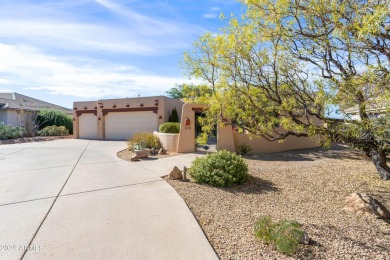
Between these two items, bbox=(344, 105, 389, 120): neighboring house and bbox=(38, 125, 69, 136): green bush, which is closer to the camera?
bbox=(344, 105, 389, 120): neighboring house

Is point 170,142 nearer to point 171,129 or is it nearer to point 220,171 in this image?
point 171,129

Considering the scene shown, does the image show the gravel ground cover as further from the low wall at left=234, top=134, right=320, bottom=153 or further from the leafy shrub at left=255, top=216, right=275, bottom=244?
the low wall at left=234, top=134, right=320, bottom=153

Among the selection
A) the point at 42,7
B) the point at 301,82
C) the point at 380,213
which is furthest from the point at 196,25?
the point at 380,213

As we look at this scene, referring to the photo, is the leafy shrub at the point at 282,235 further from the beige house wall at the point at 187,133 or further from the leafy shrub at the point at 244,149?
the beige house wall at the point at 187,133

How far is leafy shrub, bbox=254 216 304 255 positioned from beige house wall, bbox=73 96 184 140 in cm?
1699

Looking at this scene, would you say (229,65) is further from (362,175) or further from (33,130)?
(33,130)

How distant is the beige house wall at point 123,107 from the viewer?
2056 centimetres

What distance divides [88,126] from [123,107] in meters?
4.66

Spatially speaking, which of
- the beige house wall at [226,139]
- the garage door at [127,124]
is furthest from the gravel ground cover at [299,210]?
the garage door at [127,124]

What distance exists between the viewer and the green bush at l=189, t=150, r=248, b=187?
6727mm

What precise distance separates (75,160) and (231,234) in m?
8.69

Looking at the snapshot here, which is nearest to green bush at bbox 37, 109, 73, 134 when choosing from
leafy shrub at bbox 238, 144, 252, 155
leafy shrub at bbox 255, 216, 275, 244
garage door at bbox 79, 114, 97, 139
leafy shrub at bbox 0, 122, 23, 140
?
garage door at bbox 79, 114, 97, 139

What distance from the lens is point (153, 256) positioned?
3.34 metres

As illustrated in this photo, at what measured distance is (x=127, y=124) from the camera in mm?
22031
